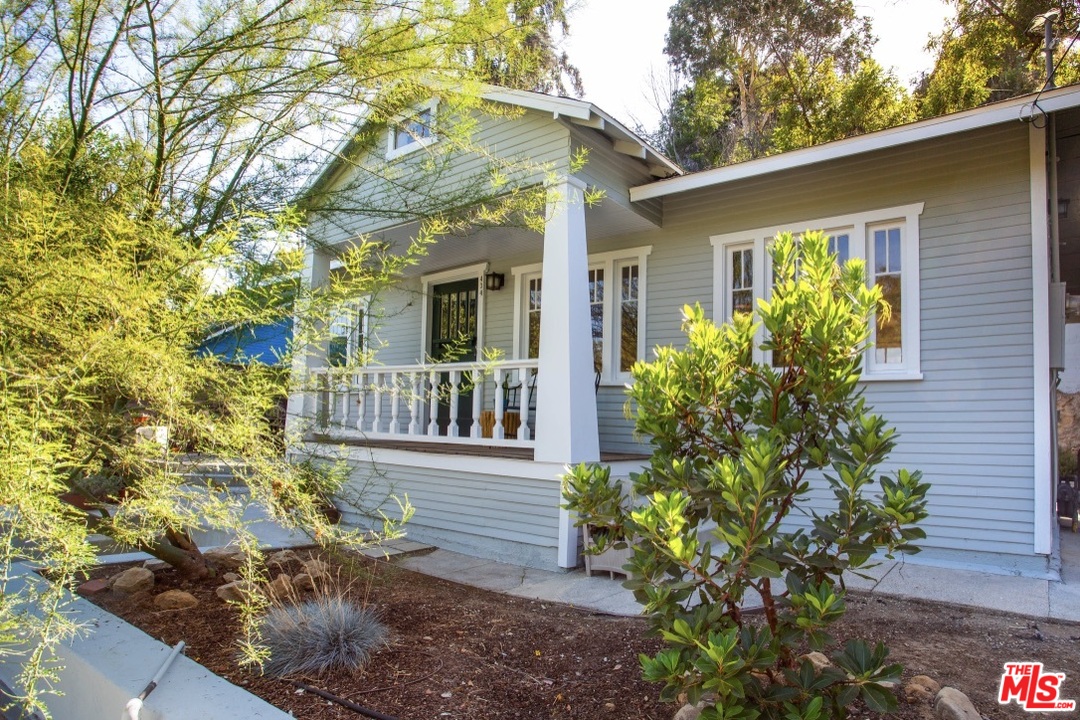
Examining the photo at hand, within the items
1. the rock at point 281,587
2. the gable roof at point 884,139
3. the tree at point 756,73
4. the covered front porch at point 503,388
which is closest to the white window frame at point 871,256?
the gable roof at point 884,139

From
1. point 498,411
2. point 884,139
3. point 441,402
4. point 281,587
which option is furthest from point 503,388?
point 884,139

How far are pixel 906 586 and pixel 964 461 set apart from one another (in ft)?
4.53

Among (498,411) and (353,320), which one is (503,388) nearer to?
(498,411)

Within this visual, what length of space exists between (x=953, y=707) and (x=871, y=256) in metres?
4.57

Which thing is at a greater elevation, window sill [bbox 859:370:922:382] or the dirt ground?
window sill [bbox 859:370:922:382]

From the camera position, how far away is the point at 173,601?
405 cm

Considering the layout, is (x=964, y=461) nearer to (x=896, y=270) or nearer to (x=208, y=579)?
(x=896, y=270)

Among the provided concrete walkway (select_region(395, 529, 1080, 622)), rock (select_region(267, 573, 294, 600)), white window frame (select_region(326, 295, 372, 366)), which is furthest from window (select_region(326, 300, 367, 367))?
concrete walkway (select_region(395, 529, 1080, 622))

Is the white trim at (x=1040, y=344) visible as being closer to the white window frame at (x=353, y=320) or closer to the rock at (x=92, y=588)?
the white window frame at (x=353, y=320)

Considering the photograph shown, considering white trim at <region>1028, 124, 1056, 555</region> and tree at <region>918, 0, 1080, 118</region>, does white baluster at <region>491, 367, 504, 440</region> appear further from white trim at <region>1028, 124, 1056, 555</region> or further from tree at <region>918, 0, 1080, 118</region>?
tree at <region>918, 0, 1080, 118</region>

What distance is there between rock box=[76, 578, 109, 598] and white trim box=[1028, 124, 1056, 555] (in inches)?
266

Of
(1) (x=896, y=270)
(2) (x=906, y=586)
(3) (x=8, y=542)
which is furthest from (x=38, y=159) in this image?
(1) (x=896, y=270)

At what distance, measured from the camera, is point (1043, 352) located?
507 centimetres

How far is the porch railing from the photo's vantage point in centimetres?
428
